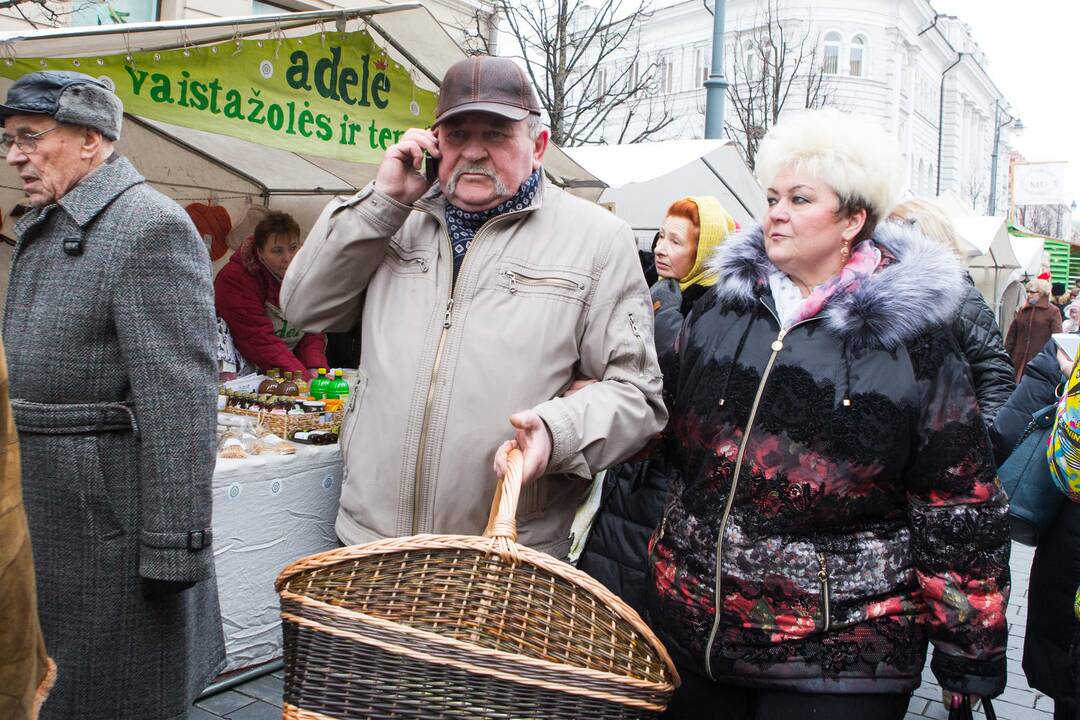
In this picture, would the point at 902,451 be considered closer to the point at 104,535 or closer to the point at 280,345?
the point at 104,535

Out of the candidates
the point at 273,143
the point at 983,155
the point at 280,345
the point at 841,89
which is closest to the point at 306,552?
the point at 280,345

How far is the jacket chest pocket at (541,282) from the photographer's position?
2154 millimetres

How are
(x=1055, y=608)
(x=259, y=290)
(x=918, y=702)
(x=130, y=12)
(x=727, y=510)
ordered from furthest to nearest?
A: (x=130, y=12) → (x=259, y=290) → (x=918, y=702) → (x=1055, y=608) → (x=727, y=510)

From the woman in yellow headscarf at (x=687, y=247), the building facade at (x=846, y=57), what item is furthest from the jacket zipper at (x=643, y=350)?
the building facade at (x=846, y=57)

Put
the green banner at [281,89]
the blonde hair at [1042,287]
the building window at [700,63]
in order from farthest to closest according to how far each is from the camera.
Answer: the building window at [700,63] → the blonde hair at [1042,287] → the green banner at [281,89]

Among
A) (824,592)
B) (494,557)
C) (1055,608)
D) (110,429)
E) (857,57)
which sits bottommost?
(1055,608)

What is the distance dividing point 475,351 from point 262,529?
2.11 m

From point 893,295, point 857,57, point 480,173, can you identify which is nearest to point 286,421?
point 480,173

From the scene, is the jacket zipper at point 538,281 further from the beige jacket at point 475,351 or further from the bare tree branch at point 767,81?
the bare tree branch at point 767,81

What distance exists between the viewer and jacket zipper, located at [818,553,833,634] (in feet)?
6.33

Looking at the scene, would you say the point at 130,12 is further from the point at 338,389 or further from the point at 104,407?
the point at 104,407

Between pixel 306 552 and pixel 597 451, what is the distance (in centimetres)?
237

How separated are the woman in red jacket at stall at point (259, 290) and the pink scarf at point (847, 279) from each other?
3.92 metres

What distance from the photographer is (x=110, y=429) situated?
2.27m
